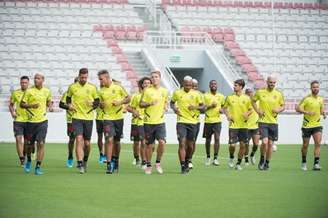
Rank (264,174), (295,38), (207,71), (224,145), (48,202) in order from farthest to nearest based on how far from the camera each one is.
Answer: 1. (295,38)
2. (207,71)
3. (224,145)
4. (264,174)
5. (48,202)

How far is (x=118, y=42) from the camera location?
40.9 metres

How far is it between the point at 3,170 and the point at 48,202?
6340mm

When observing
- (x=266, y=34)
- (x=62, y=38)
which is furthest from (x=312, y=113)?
(x=266, y=34)

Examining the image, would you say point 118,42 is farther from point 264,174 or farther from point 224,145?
point 264,174

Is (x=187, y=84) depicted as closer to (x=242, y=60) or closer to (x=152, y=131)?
(x=152, y=131)

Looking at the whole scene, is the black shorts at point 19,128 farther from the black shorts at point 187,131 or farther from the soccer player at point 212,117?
the soccer player at point 212,117

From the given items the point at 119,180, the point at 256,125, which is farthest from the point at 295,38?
the point at 119,180

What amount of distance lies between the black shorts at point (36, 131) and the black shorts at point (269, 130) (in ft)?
16.2

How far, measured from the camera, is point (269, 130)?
782 inches

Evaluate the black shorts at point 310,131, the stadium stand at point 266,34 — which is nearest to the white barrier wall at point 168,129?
the stadium stand at point 266,34

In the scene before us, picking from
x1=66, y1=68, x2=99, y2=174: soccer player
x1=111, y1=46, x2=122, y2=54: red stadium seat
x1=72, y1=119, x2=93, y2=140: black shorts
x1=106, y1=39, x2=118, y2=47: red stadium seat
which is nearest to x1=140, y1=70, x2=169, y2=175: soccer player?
x1=66, y1=68, x2=99, y2=174: soccer player

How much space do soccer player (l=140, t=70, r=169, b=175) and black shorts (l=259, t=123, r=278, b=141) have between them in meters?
2.55

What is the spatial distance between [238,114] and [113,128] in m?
3.88

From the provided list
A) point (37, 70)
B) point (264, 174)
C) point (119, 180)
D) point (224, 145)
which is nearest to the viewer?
point (119, 180)
